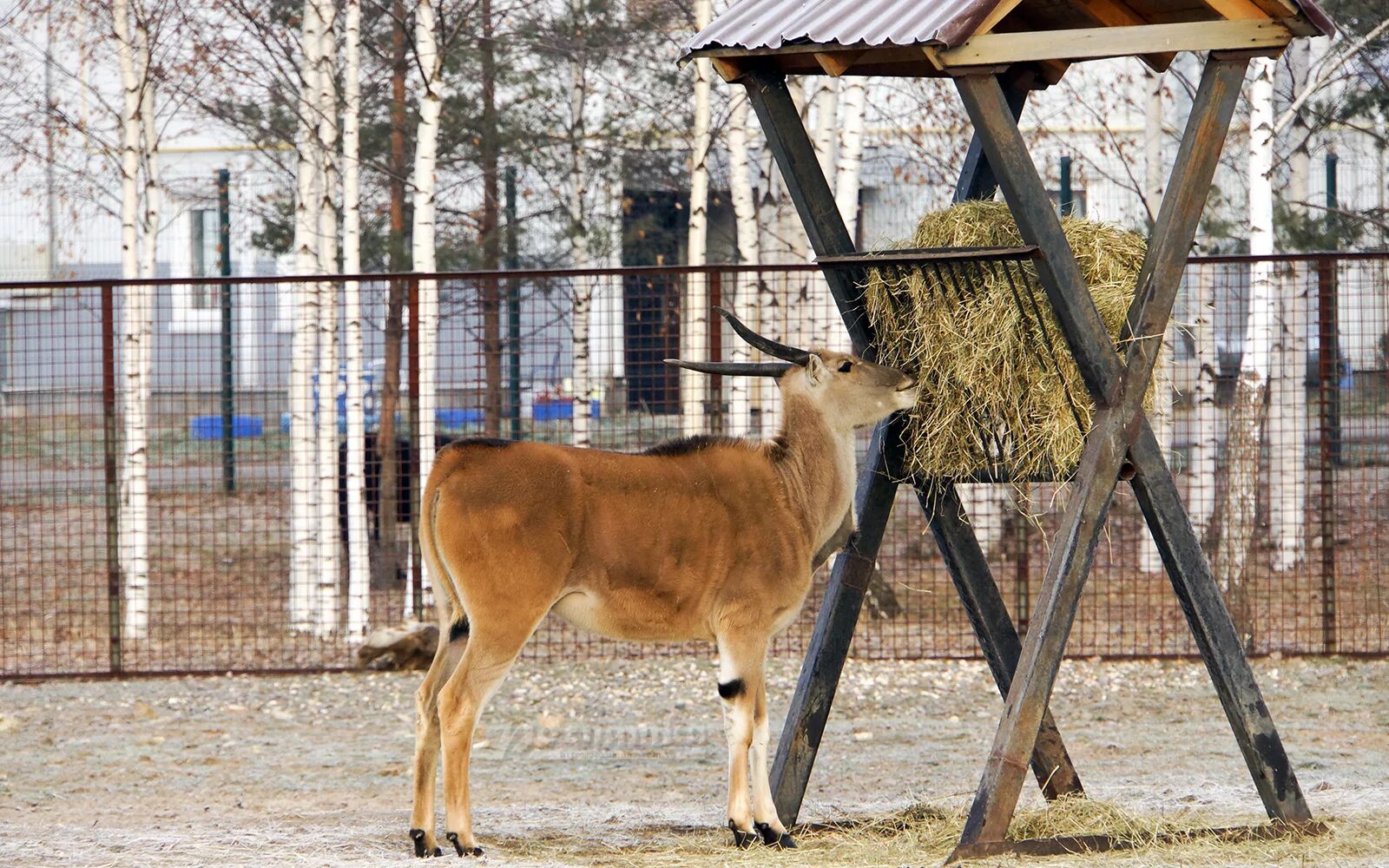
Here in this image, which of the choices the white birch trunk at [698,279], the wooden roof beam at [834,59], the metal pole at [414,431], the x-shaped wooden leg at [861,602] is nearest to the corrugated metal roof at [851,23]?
the wooden roof beam at [834,59]

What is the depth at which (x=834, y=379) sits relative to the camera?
254 inches

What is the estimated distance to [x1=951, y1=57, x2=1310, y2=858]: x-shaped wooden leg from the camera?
5.30m

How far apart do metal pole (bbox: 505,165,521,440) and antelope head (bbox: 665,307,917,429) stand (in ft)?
14.7

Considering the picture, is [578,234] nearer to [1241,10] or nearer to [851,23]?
[851,23]

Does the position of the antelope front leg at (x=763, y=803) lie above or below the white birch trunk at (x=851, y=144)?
below

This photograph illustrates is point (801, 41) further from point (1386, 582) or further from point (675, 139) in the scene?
point (675, 139)

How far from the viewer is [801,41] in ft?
17.6

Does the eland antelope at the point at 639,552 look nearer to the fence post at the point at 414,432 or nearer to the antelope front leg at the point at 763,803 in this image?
the antelope front leg at the point at 763,803

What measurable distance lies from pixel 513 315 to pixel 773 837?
350 inches

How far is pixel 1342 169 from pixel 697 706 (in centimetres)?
1505

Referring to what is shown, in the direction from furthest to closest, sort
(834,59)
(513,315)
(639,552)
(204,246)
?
(204,246) → (513,315) → (639,552) → (834,59)

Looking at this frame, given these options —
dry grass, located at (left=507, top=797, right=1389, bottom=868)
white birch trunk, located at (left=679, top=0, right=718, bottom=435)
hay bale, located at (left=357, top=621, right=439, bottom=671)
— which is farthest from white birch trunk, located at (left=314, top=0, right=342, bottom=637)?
dry grass, located at (left=507, top=797, right=1389, bottom=868)

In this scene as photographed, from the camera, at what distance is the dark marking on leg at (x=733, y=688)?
6.08 metres

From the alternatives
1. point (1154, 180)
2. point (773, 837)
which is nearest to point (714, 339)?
point (773, 837)
